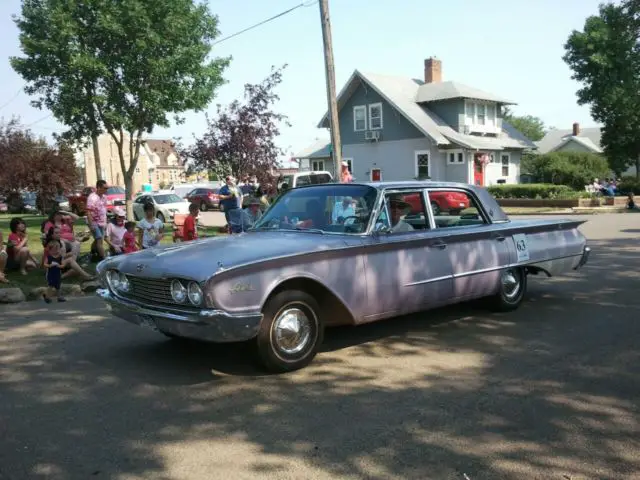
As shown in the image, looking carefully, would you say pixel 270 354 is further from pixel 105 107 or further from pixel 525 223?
pixel 105 107

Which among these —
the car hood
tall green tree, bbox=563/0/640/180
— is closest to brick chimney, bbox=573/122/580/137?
tall green tree, bbox=563/0/640/180

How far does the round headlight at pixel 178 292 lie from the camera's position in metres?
4.84

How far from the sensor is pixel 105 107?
1791cm

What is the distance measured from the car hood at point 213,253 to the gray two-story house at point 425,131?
3116 centimetres

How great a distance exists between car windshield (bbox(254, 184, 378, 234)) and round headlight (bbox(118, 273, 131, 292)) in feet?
4.96

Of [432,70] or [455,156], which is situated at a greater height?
[432,70]

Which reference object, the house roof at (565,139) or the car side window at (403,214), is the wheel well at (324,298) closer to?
the car side window at (403,214)

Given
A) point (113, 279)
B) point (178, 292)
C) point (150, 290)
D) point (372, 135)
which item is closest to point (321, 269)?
point (178, 292)

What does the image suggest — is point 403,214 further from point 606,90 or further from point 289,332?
point 606,90

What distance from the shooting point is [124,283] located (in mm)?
5488

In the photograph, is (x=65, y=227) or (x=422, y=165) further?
(x=422, y=165)

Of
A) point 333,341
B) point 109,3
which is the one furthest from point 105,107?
point 333,341

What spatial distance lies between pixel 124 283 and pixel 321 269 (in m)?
1.80

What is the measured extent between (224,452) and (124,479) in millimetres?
602
